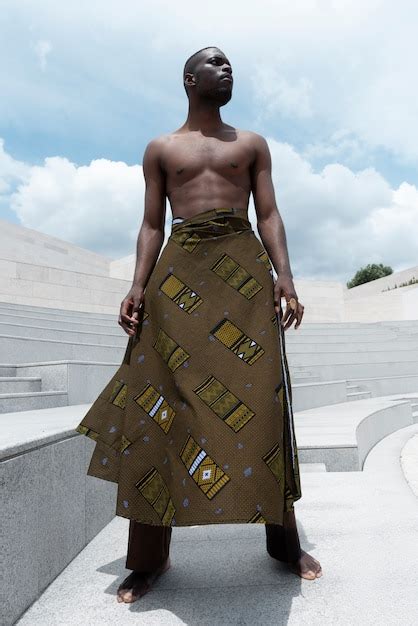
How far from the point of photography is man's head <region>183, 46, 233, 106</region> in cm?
215

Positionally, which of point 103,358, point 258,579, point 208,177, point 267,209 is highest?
point 208,177

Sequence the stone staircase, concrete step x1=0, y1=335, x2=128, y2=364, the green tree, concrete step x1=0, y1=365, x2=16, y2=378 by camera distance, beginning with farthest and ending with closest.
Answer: the green tree
concrete step x1=0, y1=335, x2=128, y2=364
concrete step x1=0, y1=365, x2=16, y2=378
the stone staircase

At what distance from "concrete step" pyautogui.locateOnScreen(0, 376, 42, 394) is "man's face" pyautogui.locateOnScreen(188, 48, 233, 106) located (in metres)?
3.89

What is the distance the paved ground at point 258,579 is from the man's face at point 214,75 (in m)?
1.99

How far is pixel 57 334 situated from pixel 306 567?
7.34m

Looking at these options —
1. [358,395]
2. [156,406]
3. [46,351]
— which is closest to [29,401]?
[46,351]

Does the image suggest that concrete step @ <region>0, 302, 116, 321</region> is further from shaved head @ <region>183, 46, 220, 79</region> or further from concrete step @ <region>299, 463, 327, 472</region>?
shaved head @ <region>183, 46, 220, 79</region>

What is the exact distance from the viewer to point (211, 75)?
2150 millimetres

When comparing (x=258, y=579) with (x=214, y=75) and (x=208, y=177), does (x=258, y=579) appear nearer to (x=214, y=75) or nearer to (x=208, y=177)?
(x=208, y=177)

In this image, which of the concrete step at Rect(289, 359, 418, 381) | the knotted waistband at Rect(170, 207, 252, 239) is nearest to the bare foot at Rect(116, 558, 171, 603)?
the knotted waistband at Rect(170, 207, 252, 239)

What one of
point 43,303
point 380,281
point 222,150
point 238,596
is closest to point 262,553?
point 238,596

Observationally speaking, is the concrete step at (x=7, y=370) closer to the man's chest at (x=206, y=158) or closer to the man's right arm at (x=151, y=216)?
the man's right arm at (x=151, y=216)

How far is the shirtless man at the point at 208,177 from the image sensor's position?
2.08 metres

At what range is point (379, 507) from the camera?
2.96 meters
